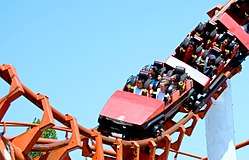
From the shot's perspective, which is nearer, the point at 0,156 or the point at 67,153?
the point at 0,156

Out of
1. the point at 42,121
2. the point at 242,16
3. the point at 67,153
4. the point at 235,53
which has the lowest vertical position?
the point at 67,153

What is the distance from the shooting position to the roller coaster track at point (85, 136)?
11.0 feet

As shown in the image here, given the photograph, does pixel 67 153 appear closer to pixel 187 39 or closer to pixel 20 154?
pixel 20 154

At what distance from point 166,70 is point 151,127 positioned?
1072 mm

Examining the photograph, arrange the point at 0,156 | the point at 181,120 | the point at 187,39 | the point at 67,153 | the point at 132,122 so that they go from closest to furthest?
the point at 0,156, the point at 67,153, the point at 132,122, the point at 181,120, the point at 187,39

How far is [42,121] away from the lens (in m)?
3.44

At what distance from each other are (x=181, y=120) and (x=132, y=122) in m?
0.76

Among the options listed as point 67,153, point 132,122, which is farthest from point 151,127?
point 67,153

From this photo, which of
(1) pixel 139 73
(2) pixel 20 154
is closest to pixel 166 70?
(1) pixel 139 73

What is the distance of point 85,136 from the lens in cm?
406

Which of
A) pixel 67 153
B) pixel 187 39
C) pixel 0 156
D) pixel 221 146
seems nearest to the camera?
pixel 0 156

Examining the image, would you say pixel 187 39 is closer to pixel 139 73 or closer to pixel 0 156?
pixel 139 73

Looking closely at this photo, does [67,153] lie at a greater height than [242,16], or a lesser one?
lesser

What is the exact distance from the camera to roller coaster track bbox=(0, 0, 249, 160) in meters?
3.35
